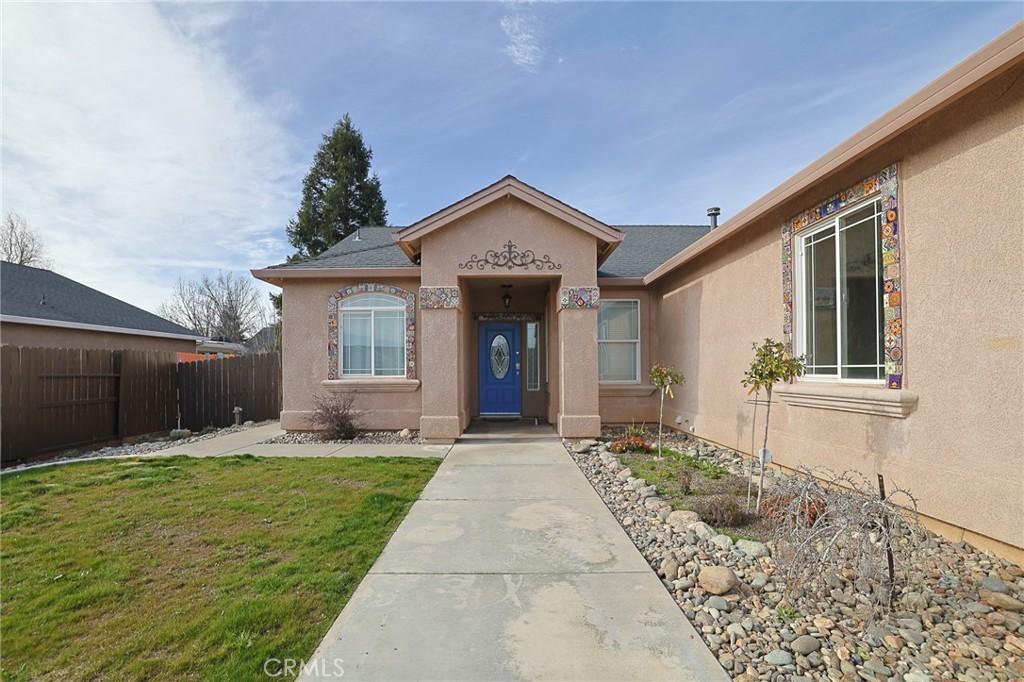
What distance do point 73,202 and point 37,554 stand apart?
16.9 meters

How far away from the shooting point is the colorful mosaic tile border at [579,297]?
28.9 feet

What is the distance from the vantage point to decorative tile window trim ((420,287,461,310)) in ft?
28.9

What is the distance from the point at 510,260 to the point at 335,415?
4.77m

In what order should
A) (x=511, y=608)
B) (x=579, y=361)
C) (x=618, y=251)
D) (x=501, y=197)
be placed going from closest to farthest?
(x=511, y=608)
(x=501, y=197)
(x=579, y=361)
(x=618, y=251)

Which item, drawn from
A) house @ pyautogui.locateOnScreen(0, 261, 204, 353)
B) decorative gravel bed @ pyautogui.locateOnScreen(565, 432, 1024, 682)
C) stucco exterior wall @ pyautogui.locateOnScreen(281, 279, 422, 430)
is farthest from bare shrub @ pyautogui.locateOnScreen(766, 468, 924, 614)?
house @ pyautogui.locateOnScreen(0, 261, 204, 353)

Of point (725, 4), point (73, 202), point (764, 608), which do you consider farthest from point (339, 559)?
point (73, 202)

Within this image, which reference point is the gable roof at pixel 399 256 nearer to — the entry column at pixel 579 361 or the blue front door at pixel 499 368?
the entry column at pixel 579 361

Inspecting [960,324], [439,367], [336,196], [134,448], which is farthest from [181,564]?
[336,196]

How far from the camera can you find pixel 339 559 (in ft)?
12.2

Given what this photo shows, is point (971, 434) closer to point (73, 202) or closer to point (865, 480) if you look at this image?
point (865, 480)

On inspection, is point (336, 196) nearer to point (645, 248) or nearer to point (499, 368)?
point (499, 368)

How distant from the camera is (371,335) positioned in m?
10.2

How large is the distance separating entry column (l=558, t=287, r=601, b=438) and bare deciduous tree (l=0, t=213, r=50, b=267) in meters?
36.4

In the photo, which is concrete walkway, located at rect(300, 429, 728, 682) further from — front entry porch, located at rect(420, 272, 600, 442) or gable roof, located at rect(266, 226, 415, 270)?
gable roof, located at rect(266, 226, 415, 270)
